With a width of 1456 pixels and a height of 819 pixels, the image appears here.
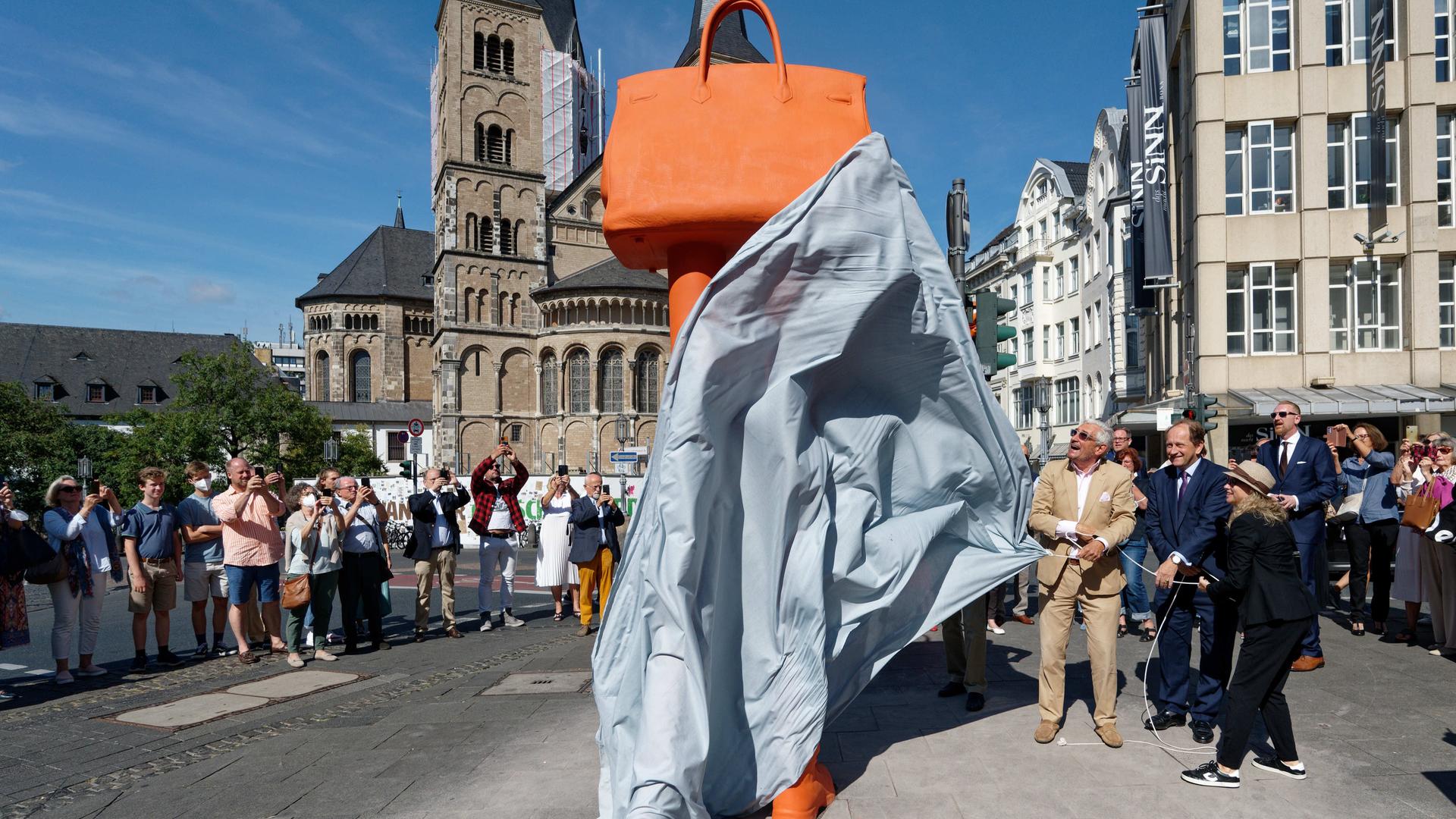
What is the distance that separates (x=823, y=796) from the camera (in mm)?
4074

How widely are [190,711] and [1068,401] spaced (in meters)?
40.5

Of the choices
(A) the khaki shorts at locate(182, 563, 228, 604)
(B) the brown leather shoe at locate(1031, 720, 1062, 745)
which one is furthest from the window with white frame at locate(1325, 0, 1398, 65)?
(A) the khaki shorts at locate(182, 563, 228, 604)

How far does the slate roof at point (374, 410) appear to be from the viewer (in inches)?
2729

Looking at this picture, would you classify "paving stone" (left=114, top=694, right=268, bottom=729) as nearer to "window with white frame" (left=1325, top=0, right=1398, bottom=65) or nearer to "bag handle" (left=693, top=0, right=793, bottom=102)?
"bag handle" (left=693, top=0, right=793, bottom=102)

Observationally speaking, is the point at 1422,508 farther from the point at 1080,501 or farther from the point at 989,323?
the point at 1080,501

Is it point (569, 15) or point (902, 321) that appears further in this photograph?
point (569, 15)

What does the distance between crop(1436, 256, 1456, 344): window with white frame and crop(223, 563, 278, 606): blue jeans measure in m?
24.3

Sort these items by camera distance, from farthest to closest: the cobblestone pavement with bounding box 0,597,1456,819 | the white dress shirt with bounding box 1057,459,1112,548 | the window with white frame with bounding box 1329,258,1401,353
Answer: the window with white frame with bounding box 1329,258,1401,353 → the white dress shirt with bounding box 1057,459,1112,548 → the cobblestone pavement with bounding box 0,597,1456,819

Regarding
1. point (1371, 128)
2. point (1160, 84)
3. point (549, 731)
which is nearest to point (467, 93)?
point (1160, 84)

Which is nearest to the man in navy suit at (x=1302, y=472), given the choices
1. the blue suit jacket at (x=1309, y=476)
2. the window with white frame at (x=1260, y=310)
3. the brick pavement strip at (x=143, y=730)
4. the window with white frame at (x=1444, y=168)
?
the blue suit jacket at (x=1309, y=476)

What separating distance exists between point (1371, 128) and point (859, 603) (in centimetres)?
2296

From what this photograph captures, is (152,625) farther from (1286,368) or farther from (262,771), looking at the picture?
(1286,368)

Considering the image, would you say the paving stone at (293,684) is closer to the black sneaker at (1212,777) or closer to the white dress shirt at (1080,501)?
the white dress shirt at (1080,501)

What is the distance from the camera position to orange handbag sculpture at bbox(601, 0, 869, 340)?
421cm
